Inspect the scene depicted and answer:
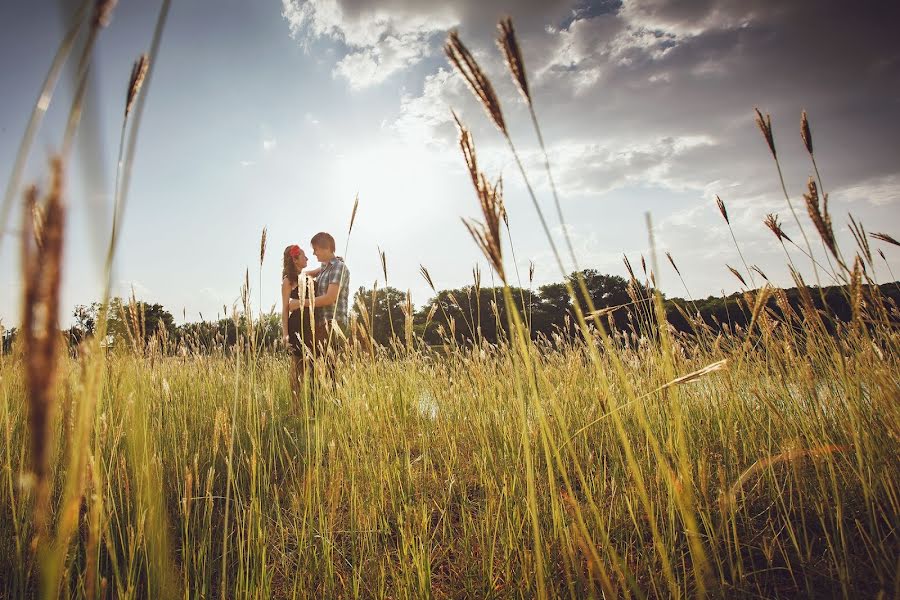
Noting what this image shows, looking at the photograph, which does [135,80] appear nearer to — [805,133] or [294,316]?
[805,133]

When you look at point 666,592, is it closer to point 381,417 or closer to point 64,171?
point 381,417

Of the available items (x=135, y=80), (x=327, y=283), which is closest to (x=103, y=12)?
(x=135, y=80)

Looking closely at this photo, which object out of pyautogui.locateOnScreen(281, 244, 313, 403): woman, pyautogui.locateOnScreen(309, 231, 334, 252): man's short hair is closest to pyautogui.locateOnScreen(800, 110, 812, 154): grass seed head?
pyautogui.locateOnScreen(281, 244, 313, 403): woman

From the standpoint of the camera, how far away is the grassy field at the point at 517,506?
0.98 meters

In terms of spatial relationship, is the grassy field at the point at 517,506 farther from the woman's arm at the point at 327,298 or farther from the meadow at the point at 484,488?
the woman's arm at the point at 327,298

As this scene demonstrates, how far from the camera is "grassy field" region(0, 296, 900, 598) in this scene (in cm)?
98

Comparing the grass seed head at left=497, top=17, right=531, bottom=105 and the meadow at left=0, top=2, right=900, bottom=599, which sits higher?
the grass seed head at left=497, top=17, right=531, bottom=105

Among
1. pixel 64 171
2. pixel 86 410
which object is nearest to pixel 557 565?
pixel 86 410

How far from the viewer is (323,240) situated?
472 centimetres

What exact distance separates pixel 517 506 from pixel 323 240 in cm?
400

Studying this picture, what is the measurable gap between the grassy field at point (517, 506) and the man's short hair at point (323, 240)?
2591 millimetres

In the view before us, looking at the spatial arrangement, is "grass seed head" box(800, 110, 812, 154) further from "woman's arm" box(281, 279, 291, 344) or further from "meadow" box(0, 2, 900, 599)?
"woman's arm" box(281, 279, 291, 344)

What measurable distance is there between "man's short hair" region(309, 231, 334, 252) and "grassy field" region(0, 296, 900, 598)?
2591mm

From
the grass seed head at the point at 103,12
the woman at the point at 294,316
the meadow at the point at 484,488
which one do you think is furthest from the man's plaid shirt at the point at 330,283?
the grass seed head at the point at 103,12
